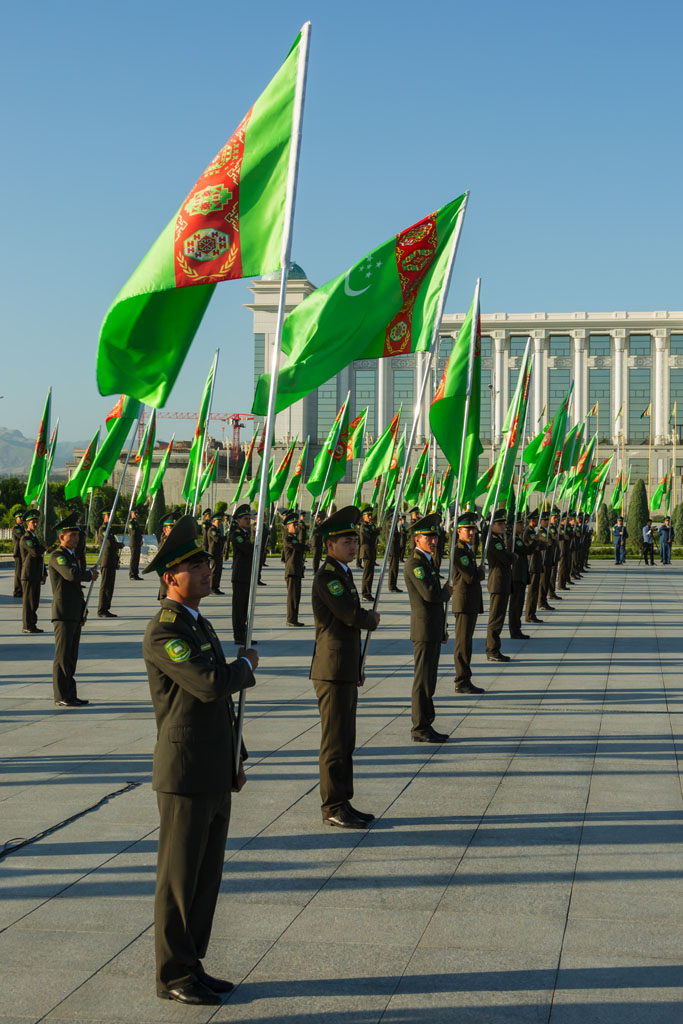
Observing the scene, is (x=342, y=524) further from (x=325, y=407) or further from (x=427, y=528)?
(x=325, y=407)

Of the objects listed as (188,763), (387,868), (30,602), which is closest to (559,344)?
(30,602)

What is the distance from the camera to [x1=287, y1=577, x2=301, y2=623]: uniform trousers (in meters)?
17.8

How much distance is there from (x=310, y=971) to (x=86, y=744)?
462cm

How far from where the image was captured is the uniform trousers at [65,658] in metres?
10.2

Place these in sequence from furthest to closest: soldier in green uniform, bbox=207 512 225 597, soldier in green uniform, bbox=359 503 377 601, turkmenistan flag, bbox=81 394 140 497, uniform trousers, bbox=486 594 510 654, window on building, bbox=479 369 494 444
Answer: window on building, bbox=479 369 494 444 → soldier in green uniform, bbox=359 503 377 601 → soldier in green uniform, bbox=207 512 225 597 → uniform trousers, bbox=486 594 510 654 → turkmenistan flag, bbox=81 394 140 497

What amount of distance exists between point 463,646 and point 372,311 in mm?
4859

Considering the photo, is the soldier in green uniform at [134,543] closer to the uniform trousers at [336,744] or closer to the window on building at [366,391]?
the uniform trousers at [336,744]

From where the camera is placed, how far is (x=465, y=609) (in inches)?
455

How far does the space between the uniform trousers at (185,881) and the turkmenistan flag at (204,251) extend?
2.39m

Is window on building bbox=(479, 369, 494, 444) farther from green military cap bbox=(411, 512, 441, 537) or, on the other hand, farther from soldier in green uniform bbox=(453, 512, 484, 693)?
green military cap bbox=(411, 512, 441, 537)

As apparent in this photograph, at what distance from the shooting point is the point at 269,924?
501 centimetres

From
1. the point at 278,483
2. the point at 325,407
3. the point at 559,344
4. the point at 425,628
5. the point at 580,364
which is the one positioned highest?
the point at 559,344

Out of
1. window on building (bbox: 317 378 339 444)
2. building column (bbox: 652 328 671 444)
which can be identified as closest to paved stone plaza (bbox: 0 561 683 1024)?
window on building (bbox: 317 378 339 444)

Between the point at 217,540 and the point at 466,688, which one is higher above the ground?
the point at 217,540
